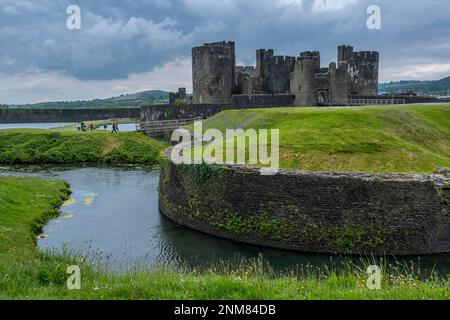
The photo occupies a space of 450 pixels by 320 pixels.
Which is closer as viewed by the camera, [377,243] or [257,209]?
[377,243]

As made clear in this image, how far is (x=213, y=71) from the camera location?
180ft

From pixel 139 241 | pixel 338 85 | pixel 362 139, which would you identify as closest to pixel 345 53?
pixel 338 85

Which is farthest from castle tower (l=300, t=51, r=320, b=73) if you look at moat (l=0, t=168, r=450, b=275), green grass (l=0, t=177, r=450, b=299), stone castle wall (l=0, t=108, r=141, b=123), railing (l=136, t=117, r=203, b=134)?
stone castle wall (l=0, t=108, r=141, b=123)

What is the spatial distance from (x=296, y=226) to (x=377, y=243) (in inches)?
113

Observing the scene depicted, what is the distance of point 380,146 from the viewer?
21.4m

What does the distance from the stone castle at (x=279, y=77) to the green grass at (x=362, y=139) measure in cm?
1962

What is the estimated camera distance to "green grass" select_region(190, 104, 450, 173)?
20.2 meters

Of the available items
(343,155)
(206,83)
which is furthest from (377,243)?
(206,83)

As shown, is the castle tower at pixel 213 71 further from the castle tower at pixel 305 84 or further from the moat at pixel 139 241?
the moat at pixel 139 241

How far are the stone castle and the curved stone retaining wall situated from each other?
104 feet

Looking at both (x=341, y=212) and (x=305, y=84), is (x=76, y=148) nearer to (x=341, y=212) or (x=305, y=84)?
(x=305, y=84)

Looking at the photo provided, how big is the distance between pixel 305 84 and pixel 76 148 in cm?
2266
